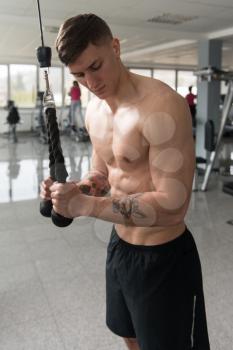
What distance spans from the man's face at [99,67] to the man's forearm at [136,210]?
29 centimetres

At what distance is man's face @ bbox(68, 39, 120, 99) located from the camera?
874mm

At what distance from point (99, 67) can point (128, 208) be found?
0.36 metres

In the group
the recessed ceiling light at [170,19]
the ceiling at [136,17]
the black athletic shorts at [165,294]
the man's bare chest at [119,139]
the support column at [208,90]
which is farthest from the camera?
the support column at [208,90]

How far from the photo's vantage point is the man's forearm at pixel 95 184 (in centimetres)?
122

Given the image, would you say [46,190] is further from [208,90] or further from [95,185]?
[208,90]

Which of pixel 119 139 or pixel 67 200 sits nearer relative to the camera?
pixel 67 200

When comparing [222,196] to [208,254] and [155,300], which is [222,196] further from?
[155,300]

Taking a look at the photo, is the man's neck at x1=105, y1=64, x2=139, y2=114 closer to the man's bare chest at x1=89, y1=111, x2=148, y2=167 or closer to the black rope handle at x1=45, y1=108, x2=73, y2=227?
the man's bare chest at x1=89, y1=111, x2=148, y2=167

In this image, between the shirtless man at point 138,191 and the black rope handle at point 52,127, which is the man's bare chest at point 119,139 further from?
the black rope handle at point 52,127

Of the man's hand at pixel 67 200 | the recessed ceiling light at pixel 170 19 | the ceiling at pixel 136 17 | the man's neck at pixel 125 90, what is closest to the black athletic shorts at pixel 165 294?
the man's hand at pixel 67 200

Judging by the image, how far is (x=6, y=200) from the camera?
14.6 ft

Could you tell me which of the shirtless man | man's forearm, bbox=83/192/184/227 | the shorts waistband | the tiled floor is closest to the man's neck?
the shirtless man

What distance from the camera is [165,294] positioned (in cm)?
109

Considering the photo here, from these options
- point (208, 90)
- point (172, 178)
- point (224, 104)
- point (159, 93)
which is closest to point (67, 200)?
point (172, 178)
